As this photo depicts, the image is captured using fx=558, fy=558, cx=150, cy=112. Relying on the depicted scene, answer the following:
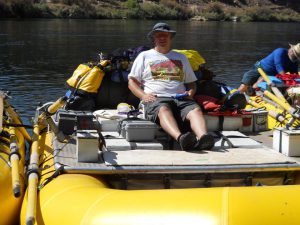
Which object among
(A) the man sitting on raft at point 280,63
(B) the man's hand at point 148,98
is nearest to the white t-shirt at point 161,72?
(B) the man's hand at point 148,98

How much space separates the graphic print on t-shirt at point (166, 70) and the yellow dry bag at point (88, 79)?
3.69ft

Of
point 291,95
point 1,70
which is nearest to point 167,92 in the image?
point 291,95

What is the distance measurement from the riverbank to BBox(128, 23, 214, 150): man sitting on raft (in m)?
41.6

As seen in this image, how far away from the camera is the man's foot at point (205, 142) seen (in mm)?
5726

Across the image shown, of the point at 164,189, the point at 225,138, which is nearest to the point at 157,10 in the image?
the point at 225,138

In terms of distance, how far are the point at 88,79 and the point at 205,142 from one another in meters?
2.34

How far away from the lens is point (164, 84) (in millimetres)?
6562

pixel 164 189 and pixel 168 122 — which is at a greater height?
pixel 168 122

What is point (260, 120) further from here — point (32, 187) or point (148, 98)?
point (32, 187)

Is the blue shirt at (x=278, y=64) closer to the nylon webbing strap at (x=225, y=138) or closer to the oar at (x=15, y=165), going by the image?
the nylon webbing strap at (x=225, y=138)

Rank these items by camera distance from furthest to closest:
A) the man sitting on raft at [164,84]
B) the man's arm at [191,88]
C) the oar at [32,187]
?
the man's arm at [191,88] < the man sitting on raft at [164,84] < the oar at [32,187]

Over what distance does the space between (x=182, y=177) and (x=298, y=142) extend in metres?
1.28

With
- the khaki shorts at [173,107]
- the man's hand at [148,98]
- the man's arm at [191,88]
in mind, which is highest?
the man's arm at [191,88]

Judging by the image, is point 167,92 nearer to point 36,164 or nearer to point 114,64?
point 114,64
